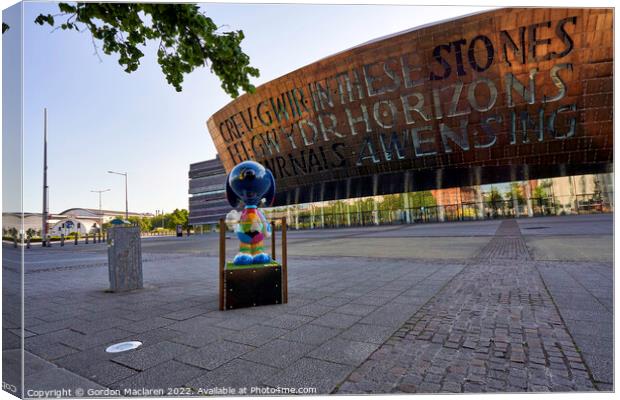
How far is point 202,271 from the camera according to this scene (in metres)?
9.19

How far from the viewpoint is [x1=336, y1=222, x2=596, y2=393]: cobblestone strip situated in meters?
2.46

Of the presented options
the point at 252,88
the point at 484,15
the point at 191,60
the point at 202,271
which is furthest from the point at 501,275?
the point at 484,15

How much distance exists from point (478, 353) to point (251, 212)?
369 cm

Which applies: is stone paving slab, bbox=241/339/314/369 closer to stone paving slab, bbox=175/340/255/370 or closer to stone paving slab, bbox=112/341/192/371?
stone paving slab, bbox=175/340/255/370

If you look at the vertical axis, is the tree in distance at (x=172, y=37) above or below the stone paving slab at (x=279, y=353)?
above

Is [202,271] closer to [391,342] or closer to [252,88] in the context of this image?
[252,88]

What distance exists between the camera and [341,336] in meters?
3.52

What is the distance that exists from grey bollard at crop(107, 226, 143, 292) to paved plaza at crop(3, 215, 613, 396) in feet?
0.96

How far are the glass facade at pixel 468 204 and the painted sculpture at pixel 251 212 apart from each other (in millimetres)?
33472

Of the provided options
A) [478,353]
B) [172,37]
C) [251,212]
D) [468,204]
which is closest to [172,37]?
[172,37]

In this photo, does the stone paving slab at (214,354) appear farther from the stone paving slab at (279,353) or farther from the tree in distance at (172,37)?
the tree in distance at (172,37)

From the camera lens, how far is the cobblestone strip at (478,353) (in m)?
2.46

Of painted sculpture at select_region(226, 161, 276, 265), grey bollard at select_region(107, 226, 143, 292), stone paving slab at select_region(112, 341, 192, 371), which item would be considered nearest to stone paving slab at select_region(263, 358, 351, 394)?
stone paving slab at select_region(112, 341, 192, 371)

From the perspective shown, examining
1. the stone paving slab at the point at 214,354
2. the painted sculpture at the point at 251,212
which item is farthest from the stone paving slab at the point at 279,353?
the painted sculpture at the point at 251,212
